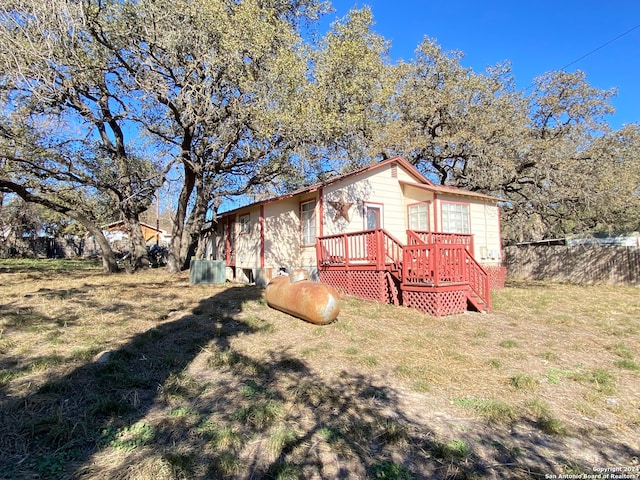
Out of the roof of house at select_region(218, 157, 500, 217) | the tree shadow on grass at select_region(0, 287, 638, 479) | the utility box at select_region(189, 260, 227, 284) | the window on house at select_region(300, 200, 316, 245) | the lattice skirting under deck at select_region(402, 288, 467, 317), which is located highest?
the roof of house at select_region(218, 157, 500, 217)

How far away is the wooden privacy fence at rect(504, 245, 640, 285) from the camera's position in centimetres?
1416

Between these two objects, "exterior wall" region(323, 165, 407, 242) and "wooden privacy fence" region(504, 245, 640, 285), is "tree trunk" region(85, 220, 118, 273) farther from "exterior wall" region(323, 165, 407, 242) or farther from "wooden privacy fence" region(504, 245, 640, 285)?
"wooden privacy fence" region(504, 245, 640, 285)

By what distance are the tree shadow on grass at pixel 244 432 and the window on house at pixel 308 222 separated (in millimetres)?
7483

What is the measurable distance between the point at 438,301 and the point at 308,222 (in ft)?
17.6

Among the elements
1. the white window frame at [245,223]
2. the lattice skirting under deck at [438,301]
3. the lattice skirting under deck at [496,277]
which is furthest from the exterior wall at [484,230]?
the white window frame at [245,223]

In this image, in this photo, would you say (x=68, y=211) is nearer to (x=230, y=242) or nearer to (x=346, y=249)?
(x=230, y=242)

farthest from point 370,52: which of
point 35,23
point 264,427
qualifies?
point 264,427

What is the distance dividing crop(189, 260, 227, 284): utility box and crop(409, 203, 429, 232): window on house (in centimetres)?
657

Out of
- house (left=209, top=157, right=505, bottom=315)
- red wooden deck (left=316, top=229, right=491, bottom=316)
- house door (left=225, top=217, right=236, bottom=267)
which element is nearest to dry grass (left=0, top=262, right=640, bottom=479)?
red wooden deck (left=316, top=229, right=491, bottom=316)

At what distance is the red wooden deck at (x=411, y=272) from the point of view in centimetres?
768

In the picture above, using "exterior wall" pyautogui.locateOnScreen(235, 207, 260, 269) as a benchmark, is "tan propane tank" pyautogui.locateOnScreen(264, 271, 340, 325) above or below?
below

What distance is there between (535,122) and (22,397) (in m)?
19.8

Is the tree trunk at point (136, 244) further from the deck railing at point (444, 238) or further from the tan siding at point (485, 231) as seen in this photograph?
the tan siding at point (485, 231)

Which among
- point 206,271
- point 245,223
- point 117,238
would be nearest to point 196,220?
point 245,223
